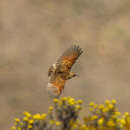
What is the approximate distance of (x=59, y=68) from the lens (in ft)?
25.3

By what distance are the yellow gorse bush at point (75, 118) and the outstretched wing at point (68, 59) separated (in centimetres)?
98

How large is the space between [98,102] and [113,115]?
744 centimetres

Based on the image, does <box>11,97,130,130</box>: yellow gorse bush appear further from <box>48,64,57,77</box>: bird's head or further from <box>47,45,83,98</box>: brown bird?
<box>48,64,57,77</box>: bird's head

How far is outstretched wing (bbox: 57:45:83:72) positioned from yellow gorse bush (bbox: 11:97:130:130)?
0.98 metres

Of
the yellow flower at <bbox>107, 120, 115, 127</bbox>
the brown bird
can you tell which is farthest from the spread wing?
the yellow flower at <bbox>107, 120, 115, 127</bbox>

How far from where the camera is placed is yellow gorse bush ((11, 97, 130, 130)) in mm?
6156

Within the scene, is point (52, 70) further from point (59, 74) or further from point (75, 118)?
point (75, 118)

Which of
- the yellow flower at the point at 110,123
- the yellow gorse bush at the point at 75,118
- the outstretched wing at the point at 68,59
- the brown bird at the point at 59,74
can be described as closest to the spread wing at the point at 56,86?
the brown bird at the point at 59,74

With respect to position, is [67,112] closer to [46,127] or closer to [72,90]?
[46,127]

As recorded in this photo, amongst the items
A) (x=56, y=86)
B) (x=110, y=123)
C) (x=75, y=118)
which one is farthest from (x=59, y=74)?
(x=110, y=123)

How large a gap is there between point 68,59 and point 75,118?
145 cm

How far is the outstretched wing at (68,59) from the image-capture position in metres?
7.81

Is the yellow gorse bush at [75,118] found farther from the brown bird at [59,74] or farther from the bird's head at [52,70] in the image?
the bird's head at [52,70]

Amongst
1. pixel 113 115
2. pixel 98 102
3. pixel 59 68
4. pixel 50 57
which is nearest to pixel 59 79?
pixel 59 68
